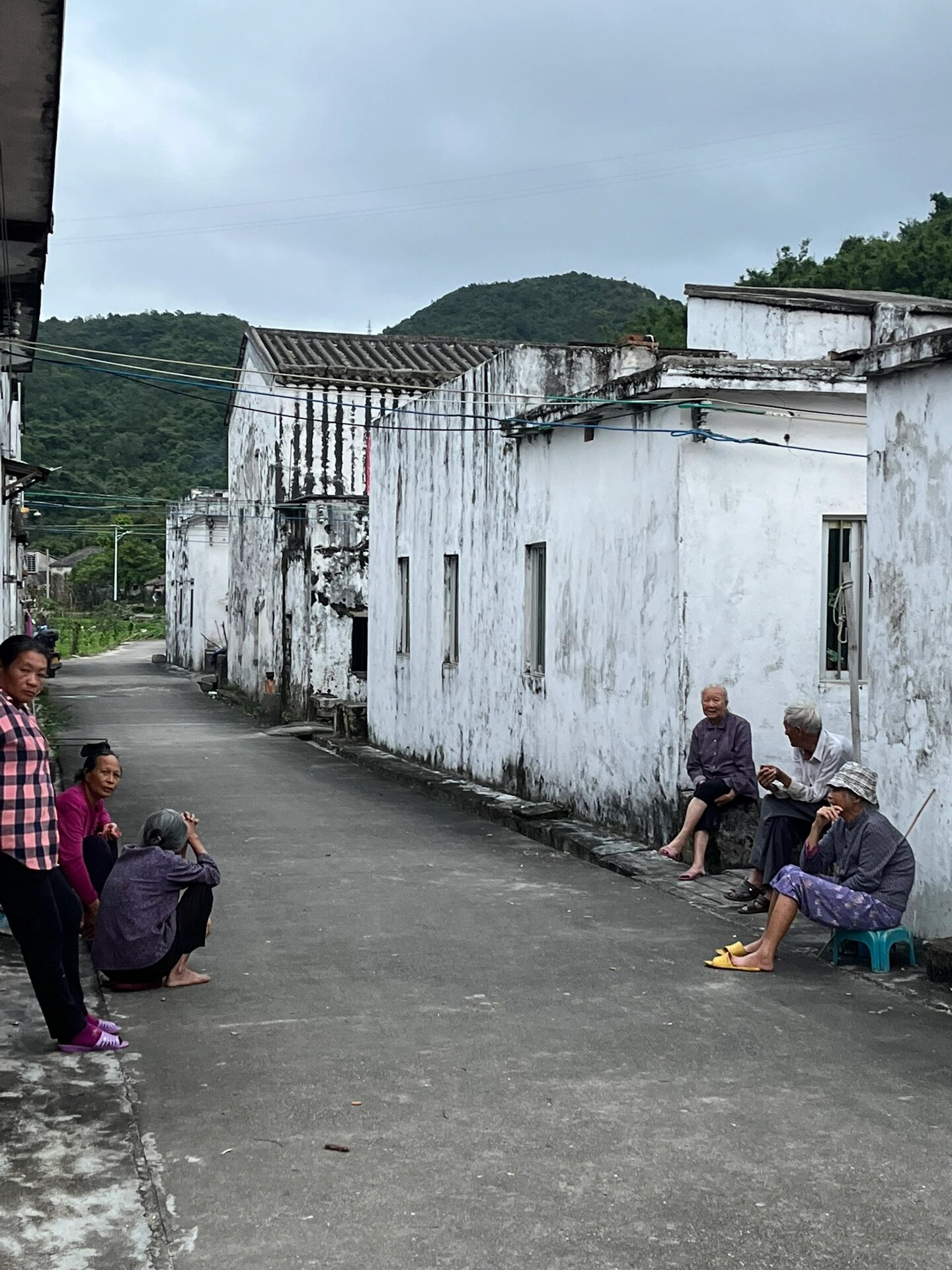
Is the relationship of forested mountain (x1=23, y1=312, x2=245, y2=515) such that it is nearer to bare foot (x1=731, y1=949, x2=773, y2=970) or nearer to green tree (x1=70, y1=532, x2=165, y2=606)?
→ green tree (x1=70, y1=532, x2=165, y2=606)

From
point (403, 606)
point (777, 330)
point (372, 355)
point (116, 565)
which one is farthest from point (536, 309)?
point (777, 330)

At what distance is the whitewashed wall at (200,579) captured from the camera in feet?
146

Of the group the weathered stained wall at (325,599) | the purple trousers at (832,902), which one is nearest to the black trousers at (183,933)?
the purple trousers at (832,902)

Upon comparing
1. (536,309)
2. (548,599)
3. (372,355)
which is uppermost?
(536,309)

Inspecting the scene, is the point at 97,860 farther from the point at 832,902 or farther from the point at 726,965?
the point at 832,902

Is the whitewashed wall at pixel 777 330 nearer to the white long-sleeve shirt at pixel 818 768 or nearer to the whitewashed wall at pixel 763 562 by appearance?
the whitewashed wall at pixel 763 562

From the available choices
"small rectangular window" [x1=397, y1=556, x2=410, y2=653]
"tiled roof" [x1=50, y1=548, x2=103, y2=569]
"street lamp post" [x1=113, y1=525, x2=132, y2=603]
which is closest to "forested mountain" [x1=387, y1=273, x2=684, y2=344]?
"street lamp post" [x1=113, y1=525, x2=132, y2=603]

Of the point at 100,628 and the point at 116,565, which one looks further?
the point at 116,565

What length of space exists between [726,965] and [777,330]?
8693 mm

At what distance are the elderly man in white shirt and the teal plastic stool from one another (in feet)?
3.85

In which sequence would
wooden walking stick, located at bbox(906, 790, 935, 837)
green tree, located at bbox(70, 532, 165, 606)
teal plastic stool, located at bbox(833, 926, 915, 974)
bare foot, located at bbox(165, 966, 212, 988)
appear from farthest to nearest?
green tree, located at bbox(70, 532, 165, 606) → wooden walking stick, located at bbox(906, 790, 935, 837) → teal plastic stool, located at bbox(833, 926, 915, 974) → bare foot, located at bbox(165, 966, 212, 988)

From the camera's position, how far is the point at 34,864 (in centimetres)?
556

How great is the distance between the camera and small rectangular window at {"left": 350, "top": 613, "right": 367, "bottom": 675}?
26.4 m

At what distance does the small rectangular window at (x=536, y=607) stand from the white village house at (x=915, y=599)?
6024 mm
